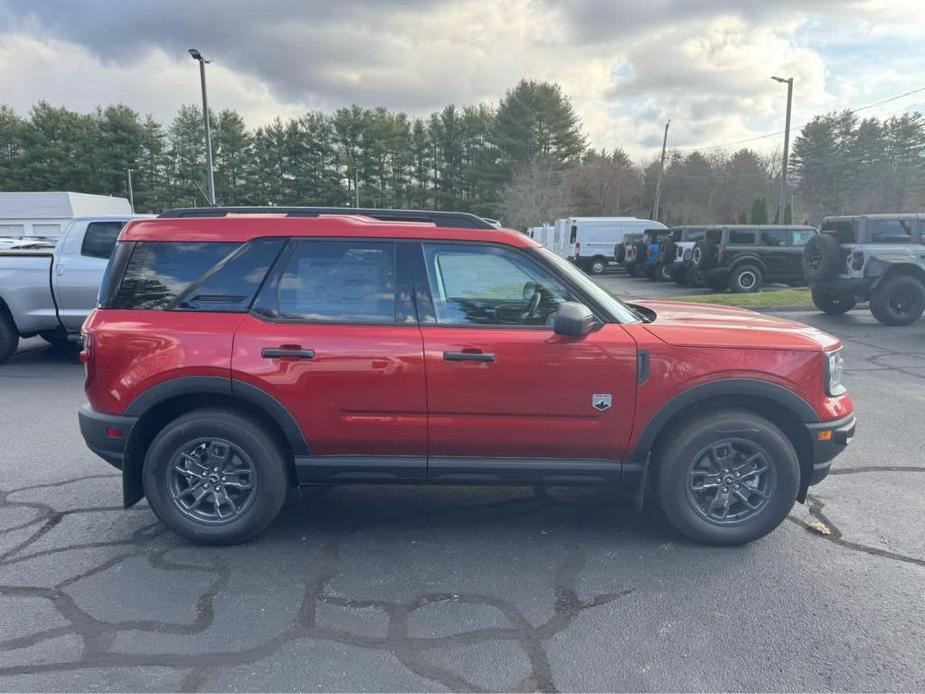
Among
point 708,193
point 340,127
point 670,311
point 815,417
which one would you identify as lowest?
point 815,417

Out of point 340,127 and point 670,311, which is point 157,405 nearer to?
point 670,311

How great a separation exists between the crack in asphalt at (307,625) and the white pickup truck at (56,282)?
5840mm

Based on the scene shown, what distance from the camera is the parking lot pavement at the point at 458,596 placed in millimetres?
2668

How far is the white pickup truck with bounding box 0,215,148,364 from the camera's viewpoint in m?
8.84

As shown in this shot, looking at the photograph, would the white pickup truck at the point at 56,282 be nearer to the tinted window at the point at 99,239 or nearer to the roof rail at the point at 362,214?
the tinted window at the point at 99,239

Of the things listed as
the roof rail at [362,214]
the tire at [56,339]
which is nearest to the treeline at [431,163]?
the tire at [56,339]

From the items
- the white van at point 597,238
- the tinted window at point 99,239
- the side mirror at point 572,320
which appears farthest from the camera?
the white van at point 597,238

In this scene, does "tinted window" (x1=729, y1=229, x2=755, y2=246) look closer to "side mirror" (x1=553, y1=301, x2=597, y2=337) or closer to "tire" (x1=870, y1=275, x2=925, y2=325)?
"tire" (x1=870, y1=275, x2=925, y2=325)

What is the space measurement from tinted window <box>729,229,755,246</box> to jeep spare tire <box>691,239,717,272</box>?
0.60 metres

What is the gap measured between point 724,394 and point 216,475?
298 cm

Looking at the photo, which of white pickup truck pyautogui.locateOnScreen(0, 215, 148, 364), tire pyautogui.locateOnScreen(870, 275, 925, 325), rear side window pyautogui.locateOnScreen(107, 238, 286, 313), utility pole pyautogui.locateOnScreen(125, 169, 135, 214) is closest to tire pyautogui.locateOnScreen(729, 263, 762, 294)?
tire pyautogui.locateOnScreen(870, 275, 925, 325)

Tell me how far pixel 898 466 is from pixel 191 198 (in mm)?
64600

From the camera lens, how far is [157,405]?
371 cm

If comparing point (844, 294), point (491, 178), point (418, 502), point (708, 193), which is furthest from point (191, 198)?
point (418, 502)
